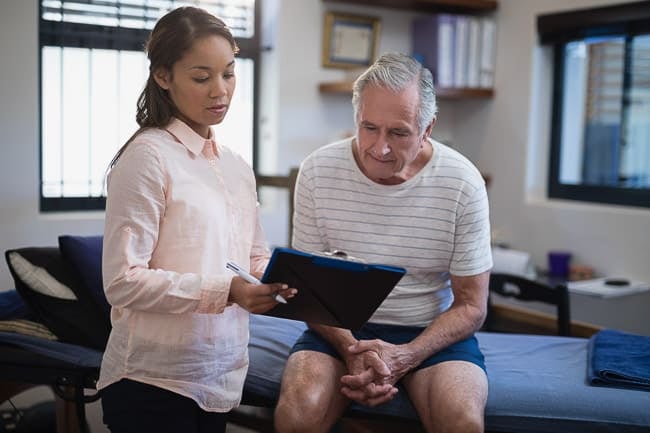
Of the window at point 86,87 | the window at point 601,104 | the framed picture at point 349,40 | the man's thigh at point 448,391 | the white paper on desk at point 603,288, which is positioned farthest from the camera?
the framed picture at point 349,40

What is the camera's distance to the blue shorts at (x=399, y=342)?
5.90 ft

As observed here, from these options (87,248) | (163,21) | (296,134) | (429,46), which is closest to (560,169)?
(429,46)

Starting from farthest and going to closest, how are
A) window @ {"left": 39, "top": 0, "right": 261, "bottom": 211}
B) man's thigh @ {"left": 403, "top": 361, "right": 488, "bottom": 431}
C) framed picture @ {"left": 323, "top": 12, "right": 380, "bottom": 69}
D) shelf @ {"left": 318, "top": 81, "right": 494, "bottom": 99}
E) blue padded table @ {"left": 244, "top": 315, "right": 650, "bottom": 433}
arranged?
framed picture @ {"left": 323, "top": 12, "right": 380, "bottom": 69}
shelf @ {"left": 318, "top": 81, "right": 494, "bottom": 99}
window @ {"left": 39, "top": 0, "right": 261, "bottom": 211}
blue padded table @ {"left": 244, "top": 315, "right": 650, "bottom": 433}
man's thigh @ {"left": 403, "top": 361, "right": 488, "bottom": 431}

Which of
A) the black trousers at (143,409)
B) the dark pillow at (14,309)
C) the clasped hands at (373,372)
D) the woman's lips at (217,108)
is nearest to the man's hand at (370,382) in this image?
the clasped hands at (373,372)

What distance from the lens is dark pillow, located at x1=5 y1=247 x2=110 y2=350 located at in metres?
2.05

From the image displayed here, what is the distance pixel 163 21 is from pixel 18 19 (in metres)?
1.44

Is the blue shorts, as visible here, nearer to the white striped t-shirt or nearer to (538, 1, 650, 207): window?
the white striped t-shirt

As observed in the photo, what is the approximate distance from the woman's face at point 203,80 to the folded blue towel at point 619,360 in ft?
3.73

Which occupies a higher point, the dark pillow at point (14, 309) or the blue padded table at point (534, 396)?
the dark pillow at point (14, 309)

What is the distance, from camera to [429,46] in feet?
11.0

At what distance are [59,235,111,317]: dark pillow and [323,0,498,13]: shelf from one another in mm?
1679

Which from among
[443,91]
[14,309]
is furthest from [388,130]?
[443,91]

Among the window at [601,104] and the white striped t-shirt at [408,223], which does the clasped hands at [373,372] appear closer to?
the white striped t-shirt at [408,223]

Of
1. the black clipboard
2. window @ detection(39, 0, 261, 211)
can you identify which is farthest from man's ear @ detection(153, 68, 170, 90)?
window @ detection(39, 0, 261, 211)
